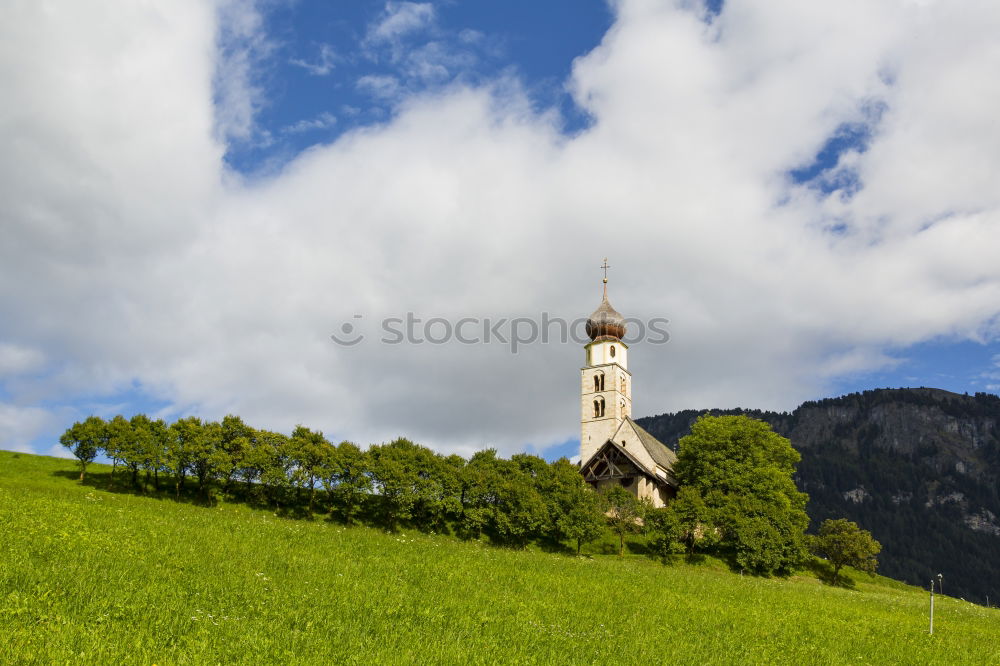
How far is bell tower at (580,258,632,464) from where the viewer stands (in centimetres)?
8506

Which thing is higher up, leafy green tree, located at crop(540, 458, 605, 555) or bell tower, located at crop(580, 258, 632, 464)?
bell tower, located at crop(580, 258, 632, 464)

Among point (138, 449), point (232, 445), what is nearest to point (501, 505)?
point (232, 445)

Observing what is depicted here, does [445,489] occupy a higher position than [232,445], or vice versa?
[232,445]

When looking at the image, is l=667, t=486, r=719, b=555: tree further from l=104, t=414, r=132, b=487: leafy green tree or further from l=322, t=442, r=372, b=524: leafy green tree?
l=104, t=414, r=132, b=487: leafy green tree

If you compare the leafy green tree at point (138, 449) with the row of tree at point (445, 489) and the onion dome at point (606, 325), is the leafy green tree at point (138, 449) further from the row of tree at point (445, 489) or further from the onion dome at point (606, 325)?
the onion dome at point (606, 325)

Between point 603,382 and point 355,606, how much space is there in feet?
242

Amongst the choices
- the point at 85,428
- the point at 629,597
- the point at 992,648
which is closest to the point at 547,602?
the point at 629,597

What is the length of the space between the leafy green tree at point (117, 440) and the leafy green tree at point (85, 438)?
1.83 feet

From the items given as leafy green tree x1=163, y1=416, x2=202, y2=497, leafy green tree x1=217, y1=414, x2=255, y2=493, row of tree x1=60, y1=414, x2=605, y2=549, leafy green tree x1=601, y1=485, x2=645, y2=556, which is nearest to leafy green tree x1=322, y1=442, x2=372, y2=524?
row of tree x1=60, y1=414, x2=605, y2=549

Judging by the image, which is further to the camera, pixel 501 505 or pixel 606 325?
pixel 606 325

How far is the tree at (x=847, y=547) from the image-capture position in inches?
2589

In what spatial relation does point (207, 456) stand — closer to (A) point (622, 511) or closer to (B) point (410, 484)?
(B) point (410, 484)

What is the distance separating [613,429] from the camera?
3305 inches

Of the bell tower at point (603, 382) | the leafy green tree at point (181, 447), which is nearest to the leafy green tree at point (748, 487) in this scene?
the bell tower at point (603, 382)
